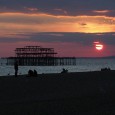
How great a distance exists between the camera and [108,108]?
1371 centimetres

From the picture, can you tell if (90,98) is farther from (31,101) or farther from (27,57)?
(27,57)

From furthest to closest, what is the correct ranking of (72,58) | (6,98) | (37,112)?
(72,58) < (6,98) < (37,112)

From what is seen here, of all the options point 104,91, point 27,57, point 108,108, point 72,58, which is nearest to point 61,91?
point 104,91

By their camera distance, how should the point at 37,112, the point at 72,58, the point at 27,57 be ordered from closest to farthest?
the point at 37,112 → the point at 27,57 → the point at 72,58

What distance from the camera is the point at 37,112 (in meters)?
13.1

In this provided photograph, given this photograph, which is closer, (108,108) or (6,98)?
(108,108)

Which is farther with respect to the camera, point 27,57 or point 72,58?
point 72,58

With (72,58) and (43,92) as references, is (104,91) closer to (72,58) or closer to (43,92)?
(43,92)

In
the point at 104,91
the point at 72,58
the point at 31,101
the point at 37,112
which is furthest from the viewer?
the point at 72,58

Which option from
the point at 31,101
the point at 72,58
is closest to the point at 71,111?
the point at 31,101

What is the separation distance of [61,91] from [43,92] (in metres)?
0.91

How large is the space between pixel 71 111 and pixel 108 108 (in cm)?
143

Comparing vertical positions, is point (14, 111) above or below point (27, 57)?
below

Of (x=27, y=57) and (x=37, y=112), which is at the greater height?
(x=27, y=57)
